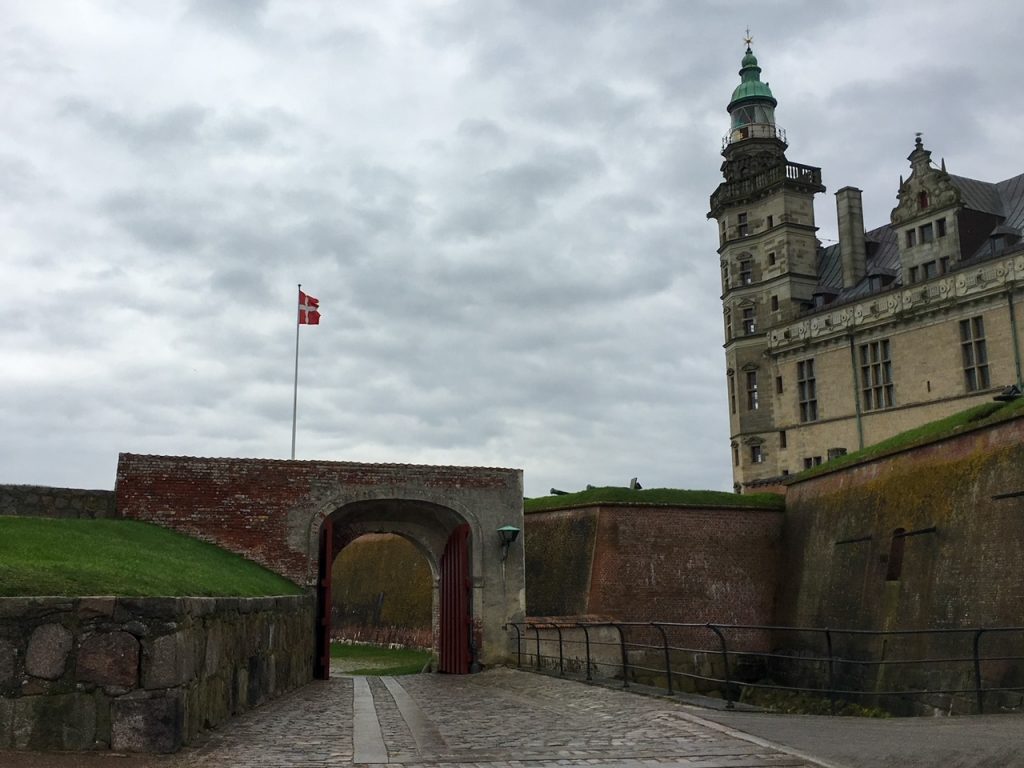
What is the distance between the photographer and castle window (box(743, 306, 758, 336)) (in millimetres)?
39625

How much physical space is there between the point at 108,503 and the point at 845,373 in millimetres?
27129

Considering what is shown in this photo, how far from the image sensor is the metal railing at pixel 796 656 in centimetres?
1648

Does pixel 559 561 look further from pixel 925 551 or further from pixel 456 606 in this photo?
pixel 925 551

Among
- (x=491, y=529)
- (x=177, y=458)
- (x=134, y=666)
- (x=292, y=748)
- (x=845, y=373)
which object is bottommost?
(x=292, y=748)

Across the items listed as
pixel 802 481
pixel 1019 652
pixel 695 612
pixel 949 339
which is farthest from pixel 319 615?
pixel 949 339

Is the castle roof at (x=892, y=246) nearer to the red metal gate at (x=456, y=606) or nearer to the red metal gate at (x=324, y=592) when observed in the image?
the red metal gate at (x=456, y=606)

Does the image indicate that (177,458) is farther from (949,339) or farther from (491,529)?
(949,339)

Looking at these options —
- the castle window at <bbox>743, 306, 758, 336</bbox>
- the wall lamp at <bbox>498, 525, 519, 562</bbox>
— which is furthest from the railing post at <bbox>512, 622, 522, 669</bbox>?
the castle window at <bbox>743, 306, 758, 336</bbox>

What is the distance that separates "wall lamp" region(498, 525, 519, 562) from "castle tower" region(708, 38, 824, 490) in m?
20.5

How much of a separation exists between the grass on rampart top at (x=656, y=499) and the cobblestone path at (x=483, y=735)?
12709 millimetres

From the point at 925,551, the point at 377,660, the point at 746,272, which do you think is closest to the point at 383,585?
the point at 377,660

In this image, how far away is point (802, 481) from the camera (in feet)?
89.1

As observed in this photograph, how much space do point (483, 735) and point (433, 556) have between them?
47.6 feet

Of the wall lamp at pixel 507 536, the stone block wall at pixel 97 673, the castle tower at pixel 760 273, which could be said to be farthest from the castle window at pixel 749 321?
the stone block wall at pixel 97 673
